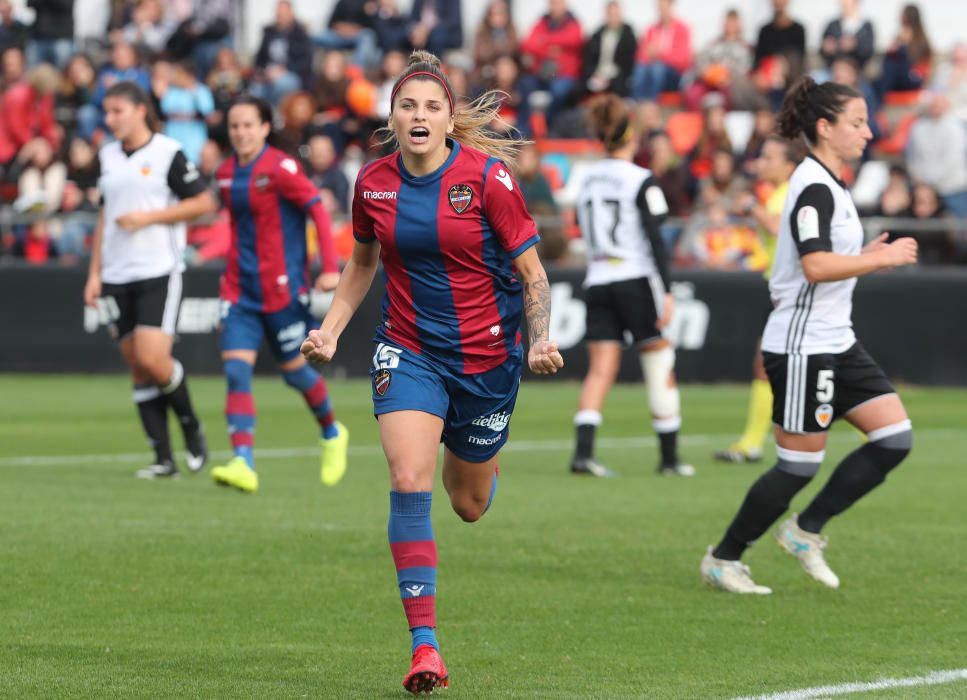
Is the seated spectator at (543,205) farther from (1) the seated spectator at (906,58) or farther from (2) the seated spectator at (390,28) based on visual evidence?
(2) the seated spectator at (390,28)

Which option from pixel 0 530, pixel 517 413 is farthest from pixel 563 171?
pixel 0 530

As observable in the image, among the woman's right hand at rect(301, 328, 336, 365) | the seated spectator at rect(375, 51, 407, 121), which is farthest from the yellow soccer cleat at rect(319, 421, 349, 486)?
the seated spectator at rect(375, 51, 407, 121)

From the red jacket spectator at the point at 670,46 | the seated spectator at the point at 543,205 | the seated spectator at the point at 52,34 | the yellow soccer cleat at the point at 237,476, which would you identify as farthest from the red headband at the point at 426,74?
the seated spectator at the point at 52,34

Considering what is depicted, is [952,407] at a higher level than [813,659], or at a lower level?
lower

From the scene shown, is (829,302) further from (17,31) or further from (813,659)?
(17,31)

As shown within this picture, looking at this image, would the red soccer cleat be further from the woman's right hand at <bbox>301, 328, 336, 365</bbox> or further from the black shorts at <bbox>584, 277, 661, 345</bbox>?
the black shorts at <bbox>584, 277, 661, 345</bbox>

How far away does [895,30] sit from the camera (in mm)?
26625

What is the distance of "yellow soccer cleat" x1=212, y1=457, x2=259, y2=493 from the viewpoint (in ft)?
35.8

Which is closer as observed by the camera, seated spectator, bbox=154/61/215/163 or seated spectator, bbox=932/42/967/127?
seated spectator, bbox=932/42/967/127

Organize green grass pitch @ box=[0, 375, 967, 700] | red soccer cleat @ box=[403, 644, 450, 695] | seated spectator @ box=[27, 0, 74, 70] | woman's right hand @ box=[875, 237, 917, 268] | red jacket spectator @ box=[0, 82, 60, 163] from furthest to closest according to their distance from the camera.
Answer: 1. seated spectator @ box=[27, 0, 74, 70]
2. red jacket spectator @ box=[0, 82, 60, 163]
3. woman's right hand @ box=[875, 237, 917, 268]
4. green grass pitch @ box=[0, 375, 967, 700]
5. red soccer cleat @ box=[403, 644, 450, 695]

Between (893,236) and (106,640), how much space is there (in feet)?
48.0

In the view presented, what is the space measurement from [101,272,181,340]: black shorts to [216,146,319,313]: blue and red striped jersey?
414 mm

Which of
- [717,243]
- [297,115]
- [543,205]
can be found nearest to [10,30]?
[297,115]

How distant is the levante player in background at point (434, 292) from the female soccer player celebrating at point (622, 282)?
568cm
